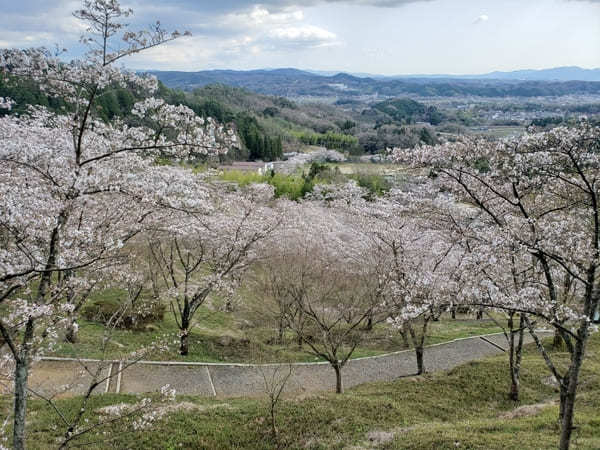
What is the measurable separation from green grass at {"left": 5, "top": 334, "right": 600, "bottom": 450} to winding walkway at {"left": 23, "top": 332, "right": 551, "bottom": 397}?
4.54 feet

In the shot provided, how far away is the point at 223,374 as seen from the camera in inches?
525

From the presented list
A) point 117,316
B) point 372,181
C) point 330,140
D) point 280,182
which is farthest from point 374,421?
point 330,140

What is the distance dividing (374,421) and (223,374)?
18.8 feet

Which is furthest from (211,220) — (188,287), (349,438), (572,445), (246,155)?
(246,155)

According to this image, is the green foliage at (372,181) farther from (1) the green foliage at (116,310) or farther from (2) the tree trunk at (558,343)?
(1) the green foliage at (116,310)

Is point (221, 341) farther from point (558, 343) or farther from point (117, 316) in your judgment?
point (558, 343)

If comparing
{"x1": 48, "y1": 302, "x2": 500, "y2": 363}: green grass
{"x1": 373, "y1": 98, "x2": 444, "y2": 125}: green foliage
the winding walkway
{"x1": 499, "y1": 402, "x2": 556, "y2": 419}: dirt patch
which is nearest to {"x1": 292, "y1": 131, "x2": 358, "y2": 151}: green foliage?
{"x1": 373, "y1": 98, "x2": 444, "y2": 125}: green foliage

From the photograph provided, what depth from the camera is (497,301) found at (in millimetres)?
6461

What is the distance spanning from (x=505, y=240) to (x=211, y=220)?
35.5 ft

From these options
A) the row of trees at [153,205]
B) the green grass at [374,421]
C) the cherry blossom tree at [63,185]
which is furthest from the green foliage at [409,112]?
the cherry blossom tree at [63,185]

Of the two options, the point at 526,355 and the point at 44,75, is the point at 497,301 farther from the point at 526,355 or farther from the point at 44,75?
the point at 526,355

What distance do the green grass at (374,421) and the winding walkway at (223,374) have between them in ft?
4.54

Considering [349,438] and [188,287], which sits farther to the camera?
[188,287]

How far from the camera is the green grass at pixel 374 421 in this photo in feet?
26.3
